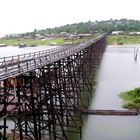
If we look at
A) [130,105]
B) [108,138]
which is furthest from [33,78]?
[130,105]

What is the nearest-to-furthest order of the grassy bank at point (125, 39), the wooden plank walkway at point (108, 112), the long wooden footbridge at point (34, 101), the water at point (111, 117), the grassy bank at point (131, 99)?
the long wooden footbridge at point (34, 101)
the water at point (111, 117)
the wooden plank walkway at point (108, 112)
the grassy bank at point (131, 99)
the grassy bank at point (125, 39)

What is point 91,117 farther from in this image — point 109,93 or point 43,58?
point 109,93

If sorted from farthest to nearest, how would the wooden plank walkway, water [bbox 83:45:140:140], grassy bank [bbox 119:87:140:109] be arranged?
1. grassy bank [bbox 119:87:140:109]
2. the wooden plank walkway
3. water [bbox 83:45:140:140]

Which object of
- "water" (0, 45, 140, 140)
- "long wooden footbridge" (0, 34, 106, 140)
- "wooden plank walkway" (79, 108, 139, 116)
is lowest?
"water" (0, 45, 140, 140)

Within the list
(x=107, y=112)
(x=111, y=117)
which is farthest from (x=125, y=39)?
(x=111, y=117)

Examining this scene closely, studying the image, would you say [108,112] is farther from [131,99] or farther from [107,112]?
[131,99]

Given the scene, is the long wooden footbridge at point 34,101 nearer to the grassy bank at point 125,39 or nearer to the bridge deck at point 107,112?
the bridge deck at point 107,112

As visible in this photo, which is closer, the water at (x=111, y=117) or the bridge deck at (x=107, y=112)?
the water at (x=111, y=117)

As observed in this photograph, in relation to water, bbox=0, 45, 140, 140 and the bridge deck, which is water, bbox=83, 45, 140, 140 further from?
the bridge deck

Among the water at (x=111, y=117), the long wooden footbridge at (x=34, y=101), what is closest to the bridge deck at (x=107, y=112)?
the water at (x=111, y=117)

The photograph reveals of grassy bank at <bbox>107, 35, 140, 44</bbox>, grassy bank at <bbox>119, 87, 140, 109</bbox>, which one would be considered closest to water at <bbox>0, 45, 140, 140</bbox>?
grassy bank at <bbox>119, 87, 140, 109</bbox>

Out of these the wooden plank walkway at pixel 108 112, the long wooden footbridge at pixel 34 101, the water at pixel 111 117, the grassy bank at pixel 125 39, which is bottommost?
the grassy bank at pixel 125 39
